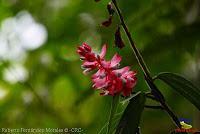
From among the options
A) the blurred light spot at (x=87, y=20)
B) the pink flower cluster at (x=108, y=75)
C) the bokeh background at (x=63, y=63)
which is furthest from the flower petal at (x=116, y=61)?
the blurred light spot at (x=87, y=20)

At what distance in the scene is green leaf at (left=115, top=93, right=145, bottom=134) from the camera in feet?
1.76

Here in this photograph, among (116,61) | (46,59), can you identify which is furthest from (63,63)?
(116,61)

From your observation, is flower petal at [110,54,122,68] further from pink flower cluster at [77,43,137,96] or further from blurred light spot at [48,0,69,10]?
blurred light spot at [48,0,69,10]

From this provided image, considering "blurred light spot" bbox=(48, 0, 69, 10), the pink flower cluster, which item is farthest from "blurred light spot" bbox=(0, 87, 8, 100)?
the pink flower cluster

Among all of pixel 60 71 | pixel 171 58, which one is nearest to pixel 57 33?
pixel 60 71

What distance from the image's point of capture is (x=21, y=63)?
173 cm

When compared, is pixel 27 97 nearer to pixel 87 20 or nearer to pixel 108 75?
pixel 87 20

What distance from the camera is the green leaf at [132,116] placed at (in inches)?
21.1

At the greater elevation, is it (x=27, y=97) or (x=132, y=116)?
(x=27, y=97)

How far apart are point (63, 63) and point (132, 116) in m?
1.02

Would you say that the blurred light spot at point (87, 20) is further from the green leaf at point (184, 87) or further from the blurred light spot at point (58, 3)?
the green leaf at point (184, 87)

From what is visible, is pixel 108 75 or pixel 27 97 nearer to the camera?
pixel 108 75

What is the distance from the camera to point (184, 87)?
0.57 metres

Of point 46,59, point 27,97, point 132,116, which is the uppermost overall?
point 46,59
